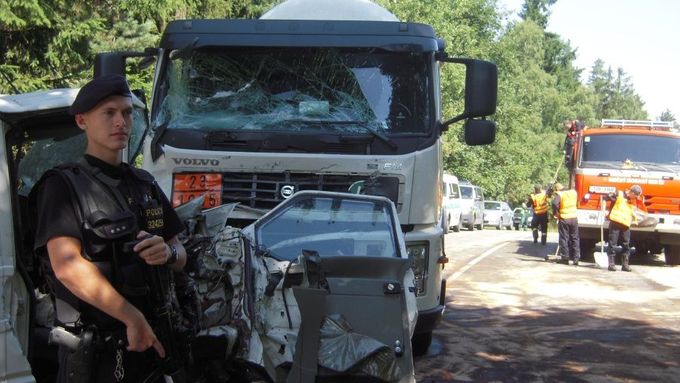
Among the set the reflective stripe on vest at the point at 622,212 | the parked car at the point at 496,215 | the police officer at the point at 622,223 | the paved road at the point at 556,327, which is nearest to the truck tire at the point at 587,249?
the police officer at the point at 622,223

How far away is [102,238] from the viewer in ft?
9.27

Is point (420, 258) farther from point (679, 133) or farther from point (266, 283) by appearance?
point (679, 133)

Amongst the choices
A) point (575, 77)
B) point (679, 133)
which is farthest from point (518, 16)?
point (679, 133)

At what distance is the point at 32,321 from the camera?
136 inches

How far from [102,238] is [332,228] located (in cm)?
284

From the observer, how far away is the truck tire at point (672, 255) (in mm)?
17697

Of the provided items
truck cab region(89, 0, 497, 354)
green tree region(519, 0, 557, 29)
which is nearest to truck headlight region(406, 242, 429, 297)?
truck cab region(89, 0, 497, 354)

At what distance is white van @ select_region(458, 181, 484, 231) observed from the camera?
1364 inches

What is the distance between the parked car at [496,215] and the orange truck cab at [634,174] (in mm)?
24844

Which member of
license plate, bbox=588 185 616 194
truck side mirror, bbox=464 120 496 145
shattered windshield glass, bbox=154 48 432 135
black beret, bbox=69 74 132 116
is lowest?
black beret, bbox=69 74 132 116

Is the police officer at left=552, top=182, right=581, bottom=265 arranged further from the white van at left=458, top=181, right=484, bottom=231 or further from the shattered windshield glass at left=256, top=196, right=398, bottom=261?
the white van at left=458, top=181, right=484, bottom=231

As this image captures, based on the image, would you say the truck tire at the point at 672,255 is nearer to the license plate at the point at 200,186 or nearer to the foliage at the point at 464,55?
the foliage at the point at 464,55

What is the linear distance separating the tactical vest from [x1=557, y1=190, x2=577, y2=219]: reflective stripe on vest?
14824 millimetres

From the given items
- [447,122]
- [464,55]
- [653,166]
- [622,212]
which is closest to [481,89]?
[447,122]
